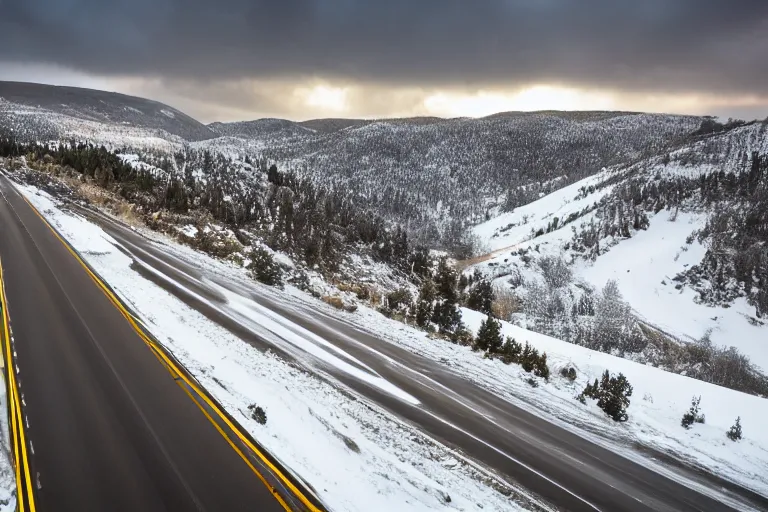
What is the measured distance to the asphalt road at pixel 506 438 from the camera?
934 centimetres

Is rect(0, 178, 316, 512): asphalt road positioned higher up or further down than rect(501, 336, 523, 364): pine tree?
further down

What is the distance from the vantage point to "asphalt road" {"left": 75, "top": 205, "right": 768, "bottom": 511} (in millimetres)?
9336

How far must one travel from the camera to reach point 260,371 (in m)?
12.6

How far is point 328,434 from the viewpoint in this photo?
399 inches

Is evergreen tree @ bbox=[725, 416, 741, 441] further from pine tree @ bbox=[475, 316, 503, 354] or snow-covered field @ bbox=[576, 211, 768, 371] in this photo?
snow-covered field @ bbox=[576, 211, 768, 371]

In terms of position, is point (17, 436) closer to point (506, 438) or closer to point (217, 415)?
point (217, 415)

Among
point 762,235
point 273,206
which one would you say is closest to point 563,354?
point 273,206

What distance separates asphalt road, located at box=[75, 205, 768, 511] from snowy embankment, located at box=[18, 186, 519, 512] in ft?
2.37

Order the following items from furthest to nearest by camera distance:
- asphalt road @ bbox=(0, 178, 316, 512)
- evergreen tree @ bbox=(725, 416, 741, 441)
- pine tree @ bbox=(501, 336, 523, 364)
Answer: pine tree @ bbox=(501, 336, 523, 364)
evergreen tree @ bbox=(725, 416, 741, 441)
asphalt road @ bbox=(0, 178, 316, 512)

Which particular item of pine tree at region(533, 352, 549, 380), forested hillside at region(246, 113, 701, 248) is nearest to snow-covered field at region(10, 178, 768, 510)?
pine tree at region(533, 352, 549, 380)

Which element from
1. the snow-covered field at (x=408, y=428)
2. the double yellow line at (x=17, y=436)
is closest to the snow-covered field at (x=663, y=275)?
the snow-covered field at (x=408, y=428)

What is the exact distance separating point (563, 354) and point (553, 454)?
7681mm

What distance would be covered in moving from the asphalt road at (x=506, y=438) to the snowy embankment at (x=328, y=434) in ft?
2.37

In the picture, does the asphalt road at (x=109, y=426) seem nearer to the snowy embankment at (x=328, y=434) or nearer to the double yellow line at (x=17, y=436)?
the double yellow line at (x=17, y=436)
